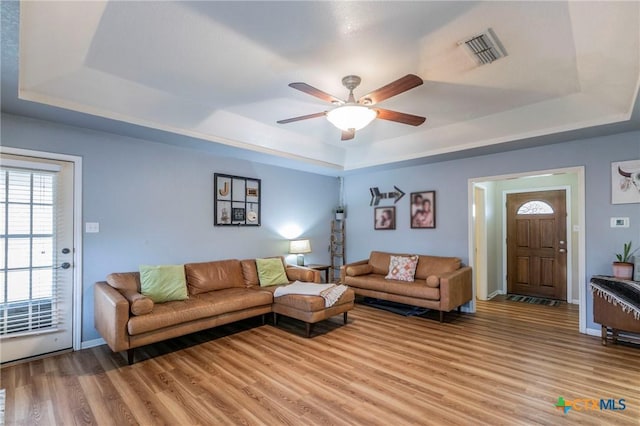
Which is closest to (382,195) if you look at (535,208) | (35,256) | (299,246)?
(299,246)

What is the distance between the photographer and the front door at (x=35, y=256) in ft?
9.61

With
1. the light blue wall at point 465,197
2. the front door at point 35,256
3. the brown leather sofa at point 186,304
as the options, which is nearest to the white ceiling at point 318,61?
the light blue wall at point 465,197

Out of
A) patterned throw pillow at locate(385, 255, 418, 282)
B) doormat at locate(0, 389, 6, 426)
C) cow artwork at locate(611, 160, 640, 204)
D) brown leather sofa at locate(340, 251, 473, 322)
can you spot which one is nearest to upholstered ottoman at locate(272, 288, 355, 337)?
brown leather sofa at locate(340, 251, 473, 322)

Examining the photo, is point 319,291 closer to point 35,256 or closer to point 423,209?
point 423,209

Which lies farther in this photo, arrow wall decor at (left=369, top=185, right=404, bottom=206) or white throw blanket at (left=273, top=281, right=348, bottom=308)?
arrow wall decor at (left=369, top=185, right=404, bottom=206)

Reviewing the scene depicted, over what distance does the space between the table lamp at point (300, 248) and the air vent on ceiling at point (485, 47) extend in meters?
3.76

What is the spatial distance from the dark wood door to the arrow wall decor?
225cm

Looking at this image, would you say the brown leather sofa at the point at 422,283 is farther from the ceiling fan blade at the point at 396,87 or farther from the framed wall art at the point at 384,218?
the ceiling fan blade at the point at 396,87

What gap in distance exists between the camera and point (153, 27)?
2176 mm

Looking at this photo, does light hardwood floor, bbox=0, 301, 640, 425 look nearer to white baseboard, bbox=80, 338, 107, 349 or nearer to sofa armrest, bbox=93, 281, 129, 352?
white baseboard, bbox=80, 338, 107, 349

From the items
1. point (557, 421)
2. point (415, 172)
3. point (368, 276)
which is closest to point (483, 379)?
point (557, 421)

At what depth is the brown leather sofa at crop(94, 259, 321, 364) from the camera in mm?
2854

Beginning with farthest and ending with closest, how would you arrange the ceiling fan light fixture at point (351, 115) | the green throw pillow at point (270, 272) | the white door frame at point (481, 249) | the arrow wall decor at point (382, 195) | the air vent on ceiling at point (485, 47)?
the arrow wall decor at point (382, 195) → the white door frame at point (481, 249) → the green throw pillow at point (270, 272) → the ceiling fan light fixture at point (351, 115) → the air vent on ceiling at point (485, 47)

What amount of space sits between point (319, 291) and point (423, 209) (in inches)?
97.9
